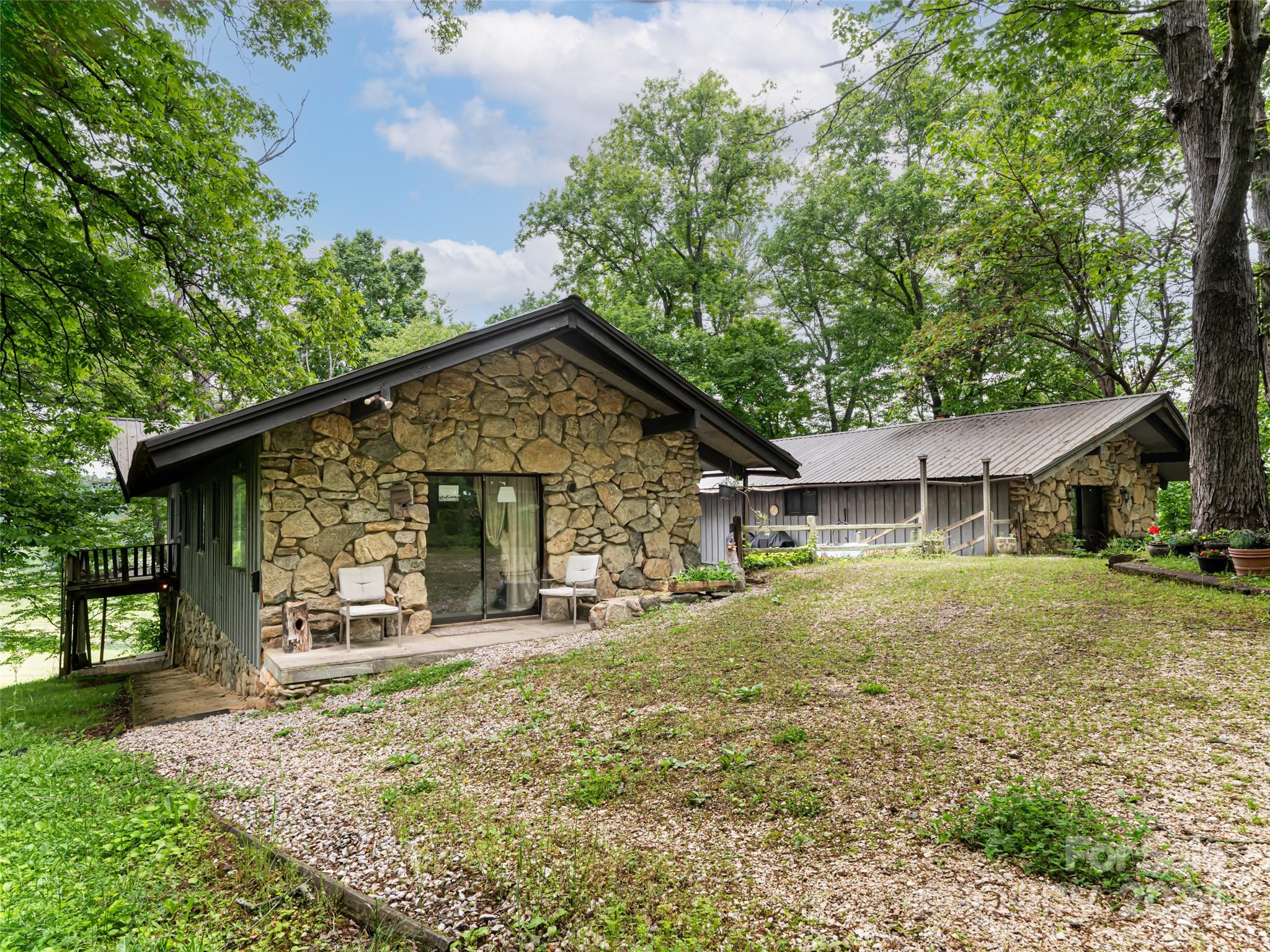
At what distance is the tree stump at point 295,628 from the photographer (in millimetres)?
6621

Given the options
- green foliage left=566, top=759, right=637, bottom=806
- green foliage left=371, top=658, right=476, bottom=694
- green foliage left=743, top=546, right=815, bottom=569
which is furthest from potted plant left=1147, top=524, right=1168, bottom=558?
green foliage left=371, top=658, right=476, bottom=694

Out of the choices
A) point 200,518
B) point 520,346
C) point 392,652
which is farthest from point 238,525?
point 520,346

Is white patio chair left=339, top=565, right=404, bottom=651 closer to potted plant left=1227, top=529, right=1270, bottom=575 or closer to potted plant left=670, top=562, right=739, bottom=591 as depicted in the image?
potted plant left=670, top=562, right=739, bottom=591

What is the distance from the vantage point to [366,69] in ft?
13.6

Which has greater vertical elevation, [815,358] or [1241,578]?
[815,358]

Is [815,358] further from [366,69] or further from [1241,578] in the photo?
[366,69]

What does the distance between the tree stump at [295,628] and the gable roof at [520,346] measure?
69.1 inches

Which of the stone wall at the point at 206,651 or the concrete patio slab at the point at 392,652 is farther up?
the concrete patio slab at the point at 392,652

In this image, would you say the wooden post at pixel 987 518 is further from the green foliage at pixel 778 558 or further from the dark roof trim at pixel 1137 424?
the green foliage at pixel 778 558

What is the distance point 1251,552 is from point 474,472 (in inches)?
327

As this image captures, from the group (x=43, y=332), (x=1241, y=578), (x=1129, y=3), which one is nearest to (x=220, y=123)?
(x=43, y=332)

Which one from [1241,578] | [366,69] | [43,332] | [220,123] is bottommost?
[1241,578]

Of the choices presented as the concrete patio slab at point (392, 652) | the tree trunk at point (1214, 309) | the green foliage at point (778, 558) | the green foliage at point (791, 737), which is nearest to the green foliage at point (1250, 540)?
the tree trunk at point (1214, 309)

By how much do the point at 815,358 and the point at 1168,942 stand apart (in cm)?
2705
